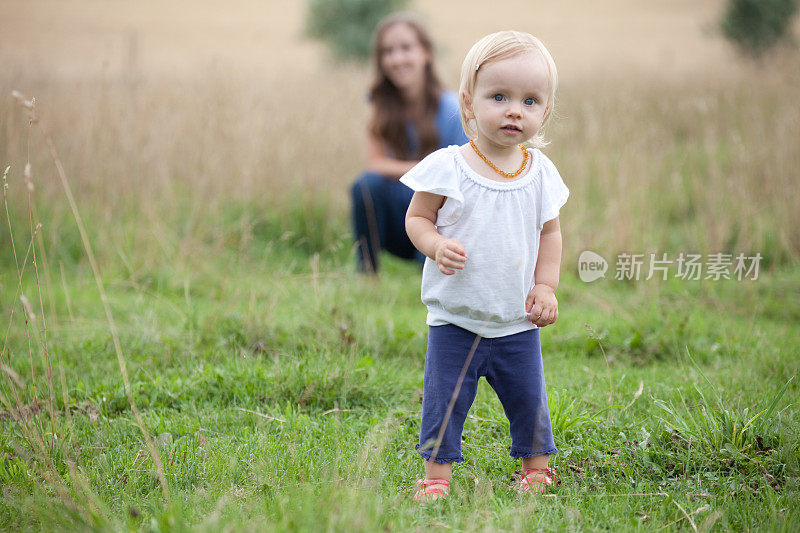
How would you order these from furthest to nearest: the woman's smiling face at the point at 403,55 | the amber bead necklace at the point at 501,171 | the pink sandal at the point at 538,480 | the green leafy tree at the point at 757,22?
the green leafy tree at the point at 757,22, the woman's smiling face at the point at 403,55, the pink sandal at the point at 538,480, the amber bead necklace at the point at 501,171

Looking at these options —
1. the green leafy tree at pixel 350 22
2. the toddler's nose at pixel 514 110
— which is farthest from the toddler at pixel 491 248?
the green leafy tree at pixel 350 22

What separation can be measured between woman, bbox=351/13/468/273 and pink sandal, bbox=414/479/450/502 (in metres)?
2.47

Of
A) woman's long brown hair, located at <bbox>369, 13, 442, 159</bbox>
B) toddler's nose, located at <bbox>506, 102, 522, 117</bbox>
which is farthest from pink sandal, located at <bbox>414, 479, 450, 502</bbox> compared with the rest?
woman's long brown hair, located at <bbox>369, 13, 442, 159</bbox>

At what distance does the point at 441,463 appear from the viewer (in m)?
1.95

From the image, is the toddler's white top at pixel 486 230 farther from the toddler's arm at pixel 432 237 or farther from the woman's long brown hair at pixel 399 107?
the woman's long brown hair at pixel 399 107

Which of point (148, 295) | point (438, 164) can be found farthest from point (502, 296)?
point (148, 295)

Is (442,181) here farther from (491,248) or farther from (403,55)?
(403,55)

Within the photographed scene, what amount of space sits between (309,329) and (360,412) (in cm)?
71

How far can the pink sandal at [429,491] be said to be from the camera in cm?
188

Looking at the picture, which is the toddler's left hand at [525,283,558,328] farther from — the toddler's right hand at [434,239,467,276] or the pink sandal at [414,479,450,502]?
the pink sandal at [414,479,450,502]

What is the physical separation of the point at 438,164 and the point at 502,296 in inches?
15.9

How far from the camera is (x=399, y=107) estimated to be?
4520 mm

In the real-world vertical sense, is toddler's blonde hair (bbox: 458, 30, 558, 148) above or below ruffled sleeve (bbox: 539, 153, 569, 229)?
above

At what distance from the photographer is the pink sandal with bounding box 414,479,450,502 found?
73.9 inches
